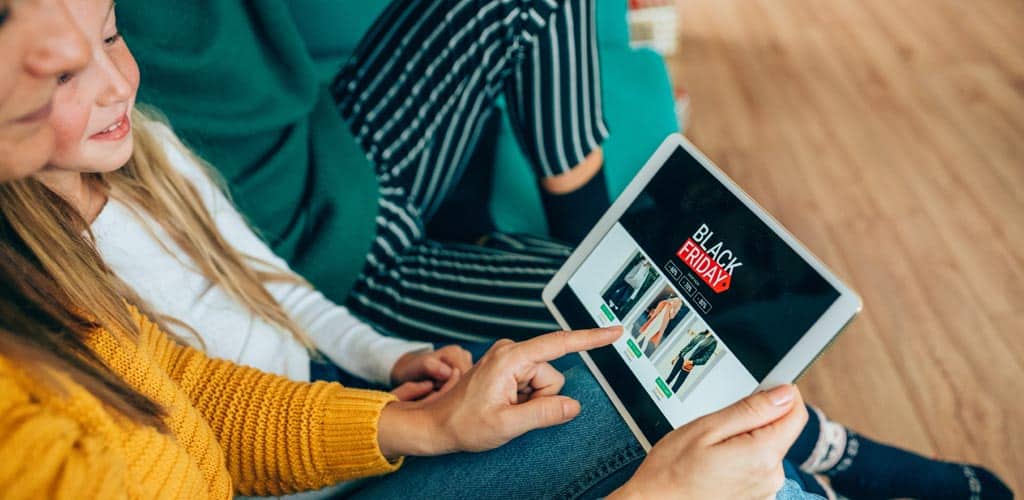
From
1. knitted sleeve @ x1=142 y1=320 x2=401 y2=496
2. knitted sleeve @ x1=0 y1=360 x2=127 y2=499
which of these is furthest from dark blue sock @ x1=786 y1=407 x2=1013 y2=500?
knitted sleeve @ x1=0 y1=360 x2=127 y2=499

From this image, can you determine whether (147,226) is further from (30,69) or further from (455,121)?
(455,121)

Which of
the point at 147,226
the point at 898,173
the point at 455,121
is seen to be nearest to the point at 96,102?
the point at 147,226

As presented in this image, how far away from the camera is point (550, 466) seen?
2.34 feet

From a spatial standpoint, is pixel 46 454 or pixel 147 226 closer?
pixel 46 454

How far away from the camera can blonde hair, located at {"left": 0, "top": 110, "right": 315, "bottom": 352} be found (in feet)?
2.02

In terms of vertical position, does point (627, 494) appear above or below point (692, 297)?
below

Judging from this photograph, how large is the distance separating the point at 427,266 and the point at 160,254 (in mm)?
349

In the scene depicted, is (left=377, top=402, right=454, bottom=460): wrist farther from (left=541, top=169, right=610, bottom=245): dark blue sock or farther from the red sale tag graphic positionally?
(left=541, top=169, right=610, bottom=245): dark blue sock

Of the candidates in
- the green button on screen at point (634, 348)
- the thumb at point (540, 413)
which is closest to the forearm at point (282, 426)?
the thumb at point (540, 413)

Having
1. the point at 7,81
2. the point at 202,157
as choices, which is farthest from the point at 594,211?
the point at 7,81

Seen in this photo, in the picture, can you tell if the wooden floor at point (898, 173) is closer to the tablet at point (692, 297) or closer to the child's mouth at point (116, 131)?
the tablet at point (692, 297)

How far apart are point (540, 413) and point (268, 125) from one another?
0.55m

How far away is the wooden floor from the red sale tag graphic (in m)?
0.74

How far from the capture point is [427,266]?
105cm
